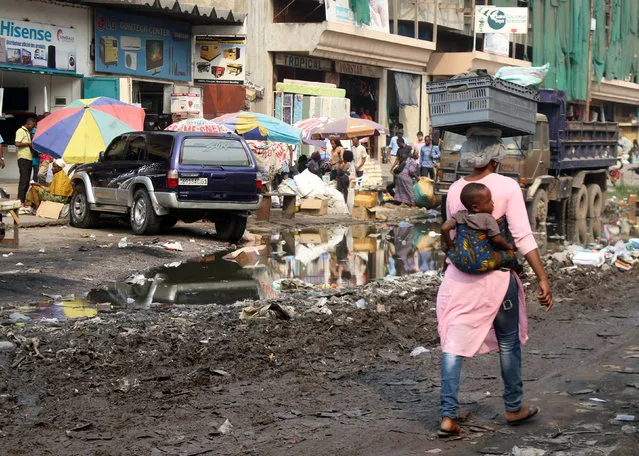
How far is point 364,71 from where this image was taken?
4106 centimetres

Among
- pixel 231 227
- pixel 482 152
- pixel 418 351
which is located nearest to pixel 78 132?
pixel 231 227

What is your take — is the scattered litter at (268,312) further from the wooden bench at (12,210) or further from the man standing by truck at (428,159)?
the man standing by truck at (428,159)

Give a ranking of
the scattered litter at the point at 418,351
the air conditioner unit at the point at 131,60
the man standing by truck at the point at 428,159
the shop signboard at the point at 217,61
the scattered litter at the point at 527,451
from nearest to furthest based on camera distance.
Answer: the scattered litter at the point at 527,451
the scattered litter at the point at 418,351
the air conditioner unit at the point at 131,60
the shop signboard at the point at 217,61
the man standing by truck at the point at 428,159

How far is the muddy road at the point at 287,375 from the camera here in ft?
19.8

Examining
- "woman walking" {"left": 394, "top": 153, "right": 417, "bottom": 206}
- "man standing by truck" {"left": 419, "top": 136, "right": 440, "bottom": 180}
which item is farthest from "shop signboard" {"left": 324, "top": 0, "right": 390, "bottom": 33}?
"woman walking" {"left": 394, "top": 153, "right": 417, "bottom": 206}

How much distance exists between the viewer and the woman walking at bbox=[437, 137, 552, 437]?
603cm

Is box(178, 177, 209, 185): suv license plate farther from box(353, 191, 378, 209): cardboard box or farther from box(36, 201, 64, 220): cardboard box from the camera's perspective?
box(353, 191, 378, 209): cardboard box

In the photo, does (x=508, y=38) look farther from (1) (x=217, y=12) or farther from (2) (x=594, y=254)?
(2) (x=594, y=254)

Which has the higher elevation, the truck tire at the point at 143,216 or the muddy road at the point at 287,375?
the truck tire at the point at 143,216

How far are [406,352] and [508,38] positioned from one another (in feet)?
140

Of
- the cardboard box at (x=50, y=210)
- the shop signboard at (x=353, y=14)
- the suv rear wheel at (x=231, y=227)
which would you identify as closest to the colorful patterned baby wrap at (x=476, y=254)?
the suv rear wheel at (x=231, y=227)

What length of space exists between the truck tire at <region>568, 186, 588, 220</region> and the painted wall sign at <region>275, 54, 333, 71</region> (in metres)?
13.8

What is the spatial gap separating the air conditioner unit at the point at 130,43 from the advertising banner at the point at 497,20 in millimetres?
19108

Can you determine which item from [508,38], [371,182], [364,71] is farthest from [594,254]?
[508,38]
